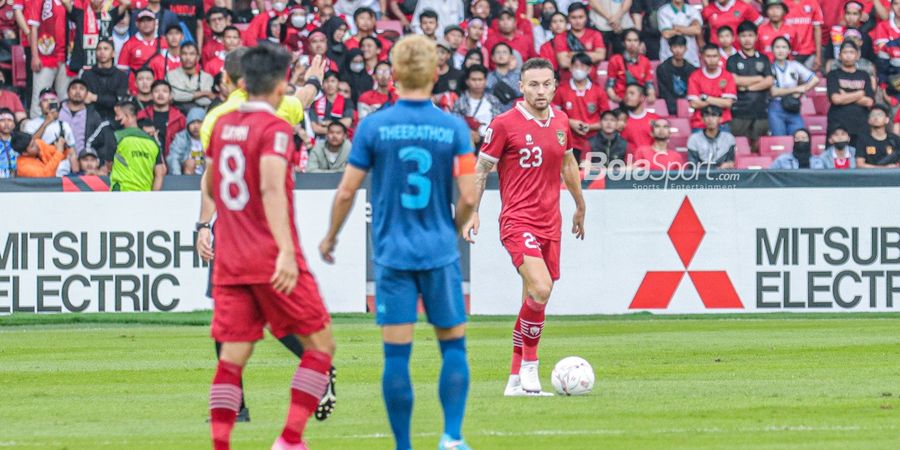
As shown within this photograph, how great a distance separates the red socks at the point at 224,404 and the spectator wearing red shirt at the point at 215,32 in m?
16.9

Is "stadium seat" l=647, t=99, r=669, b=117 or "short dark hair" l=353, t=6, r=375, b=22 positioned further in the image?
"short dark hair" l=353, t=6, r=375, b=22

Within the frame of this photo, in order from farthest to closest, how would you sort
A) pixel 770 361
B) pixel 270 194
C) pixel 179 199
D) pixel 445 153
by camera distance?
pixel 179 199
pixel 770 361
pixel 445 153
pixel 270 194

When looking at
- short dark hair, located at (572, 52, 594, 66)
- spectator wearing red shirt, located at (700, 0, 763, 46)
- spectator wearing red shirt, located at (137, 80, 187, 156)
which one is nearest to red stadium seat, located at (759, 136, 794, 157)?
Answer: spectator wearing red shirt, located at (700, 0, 763, 46)

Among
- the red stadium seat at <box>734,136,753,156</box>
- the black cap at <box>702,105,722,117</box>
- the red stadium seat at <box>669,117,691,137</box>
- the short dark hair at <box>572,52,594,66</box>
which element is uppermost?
the short dark hair at <box>572,52,594,66</box>

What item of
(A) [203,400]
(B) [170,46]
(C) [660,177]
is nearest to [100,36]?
(B) [170,46]

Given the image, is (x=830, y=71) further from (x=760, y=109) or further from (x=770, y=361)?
(x=770, y=361)

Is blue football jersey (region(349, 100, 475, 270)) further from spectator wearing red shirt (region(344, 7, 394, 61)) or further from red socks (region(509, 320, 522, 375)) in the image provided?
spectator wearing red shirt (region(344, 7, 394, 61))

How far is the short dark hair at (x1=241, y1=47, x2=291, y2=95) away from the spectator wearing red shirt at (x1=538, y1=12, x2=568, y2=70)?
54.8 feet

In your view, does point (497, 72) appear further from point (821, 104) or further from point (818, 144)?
point (821, 104)

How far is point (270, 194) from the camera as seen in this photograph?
734 cm

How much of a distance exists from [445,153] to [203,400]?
4.21 metres

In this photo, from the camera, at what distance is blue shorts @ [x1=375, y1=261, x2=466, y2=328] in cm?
792

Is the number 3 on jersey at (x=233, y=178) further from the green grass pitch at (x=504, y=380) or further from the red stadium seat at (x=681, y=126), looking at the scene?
the red stadium seat at (x=681, y=126)

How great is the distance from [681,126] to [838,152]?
2693 mm
